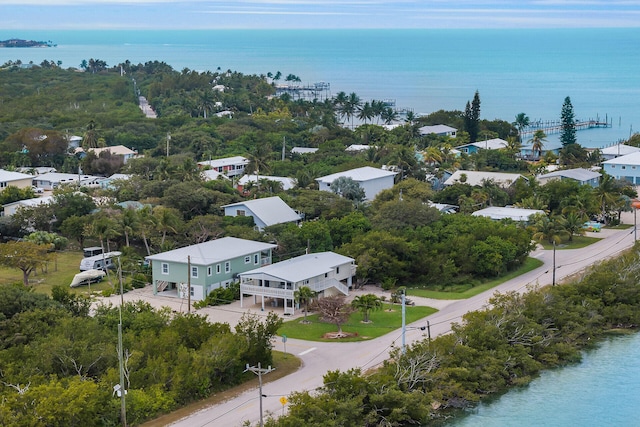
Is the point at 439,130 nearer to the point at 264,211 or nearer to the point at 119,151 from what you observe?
the point at 119,151

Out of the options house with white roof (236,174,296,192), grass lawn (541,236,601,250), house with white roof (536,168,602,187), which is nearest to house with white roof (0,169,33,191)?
house with white roof (236,174,296,192)

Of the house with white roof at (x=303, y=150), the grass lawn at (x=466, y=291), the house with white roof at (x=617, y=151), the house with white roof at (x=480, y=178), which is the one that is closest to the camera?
the grass lawn at (x=466, y=291)

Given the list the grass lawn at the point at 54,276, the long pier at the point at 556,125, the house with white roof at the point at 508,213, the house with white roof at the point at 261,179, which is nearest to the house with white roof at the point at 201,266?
the grass lawn at the point at 54,276

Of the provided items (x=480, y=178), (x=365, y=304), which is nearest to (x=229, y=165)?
(x=480, y=178)

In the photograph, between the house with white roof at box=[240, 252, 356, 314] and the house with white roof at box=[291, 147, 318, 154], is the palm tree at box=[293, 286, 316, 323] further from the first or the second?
the house with white roof at box=[291, 147, 318, 154]

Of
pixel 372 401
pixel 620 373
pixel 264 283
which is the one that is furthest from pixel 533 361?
pixel 264 283

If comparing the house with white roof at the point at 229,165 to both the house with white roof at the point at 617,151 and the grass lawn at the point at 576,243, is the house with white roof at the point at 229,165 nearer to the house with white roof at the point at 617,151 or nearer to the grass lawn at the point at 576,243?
the grass lawn at the point at 576,243

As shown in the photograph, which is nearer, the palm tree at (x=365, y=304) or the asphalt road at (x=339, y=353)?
the asphalt road at (x=339, y=353)
